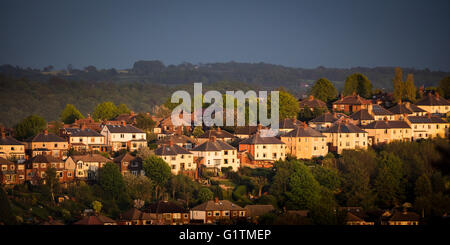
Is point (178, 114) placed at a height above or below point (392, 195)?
above

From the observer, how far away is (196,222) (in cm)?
5578

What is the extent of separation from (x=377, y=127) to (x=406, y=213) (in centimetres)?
1410

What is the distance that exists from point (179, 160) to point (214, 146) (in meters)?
3.55

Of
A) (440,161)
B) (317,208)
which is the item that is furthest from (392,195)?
(440,161)

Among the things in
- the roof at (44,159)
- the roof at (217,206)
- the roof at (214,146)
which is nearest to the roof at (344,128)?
the roof at (214,146)

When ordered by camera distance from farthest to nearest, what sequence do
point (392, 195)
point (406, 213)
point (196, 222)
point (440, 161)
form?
point (392, 195) → point (406, 213) → point (196, 222) → point (440, 161)

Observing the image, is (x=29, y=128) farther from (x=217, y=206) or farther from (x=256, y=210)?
(x=256, y=210)

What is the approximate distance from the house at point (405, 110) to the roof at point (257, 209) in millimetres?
23574

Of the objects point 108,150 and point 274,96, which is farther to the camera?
point 274,96

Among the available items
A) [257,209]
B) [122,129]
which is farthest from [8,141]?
[257,209]

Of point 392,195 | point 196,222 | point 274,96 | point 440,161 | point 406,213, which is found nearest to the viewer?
point 440,161

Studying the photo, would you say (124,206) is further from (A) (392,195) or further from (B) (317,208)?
(A) (392,195)

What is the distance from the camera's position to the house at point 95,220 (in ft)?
172

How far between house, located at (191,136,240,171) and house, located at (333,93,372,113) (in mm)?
20268
